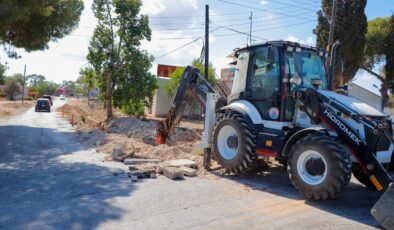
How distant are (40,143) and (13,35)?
7.14 metres

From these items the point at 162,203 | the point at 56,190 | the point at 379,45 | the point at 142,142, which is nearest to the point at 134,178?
the point at 56,190

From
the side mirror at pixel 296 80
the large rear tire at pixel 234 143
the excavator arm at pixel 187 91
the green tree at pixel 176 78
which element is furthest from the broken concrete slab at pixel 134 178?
the green tree at pixel 176 78

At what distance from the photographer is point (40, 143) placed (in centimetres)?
1436

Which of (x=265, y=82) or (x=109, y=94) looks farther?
(x=109, y=94)

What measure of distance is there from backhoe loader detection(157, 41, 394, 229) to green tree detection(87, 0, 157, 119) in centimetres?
1564

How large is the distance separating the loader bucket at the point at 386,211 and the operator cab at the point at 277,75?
2750 millimetres

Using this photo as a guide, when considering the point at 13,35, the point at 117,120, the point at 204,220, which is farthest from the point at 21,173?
the point at 117,120

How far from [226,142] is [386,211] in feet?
13.4

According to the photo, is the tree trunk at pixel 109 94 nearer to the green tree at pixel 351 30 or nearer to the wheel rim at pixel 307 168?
the green tree at pixel 351 30

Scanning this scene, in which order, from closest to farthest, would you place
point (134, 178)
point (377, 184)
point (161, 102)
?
point (377, 184) → point (134, 178) → point (161, 102)

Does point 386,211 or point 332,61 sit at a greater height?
point 332,61

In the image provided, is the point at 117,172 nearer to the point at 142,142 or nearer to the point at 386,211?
the point at 142,142

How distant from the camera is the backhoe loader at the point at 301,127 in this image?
6148 millimetres

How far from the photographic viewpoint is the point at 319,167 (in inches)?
250
